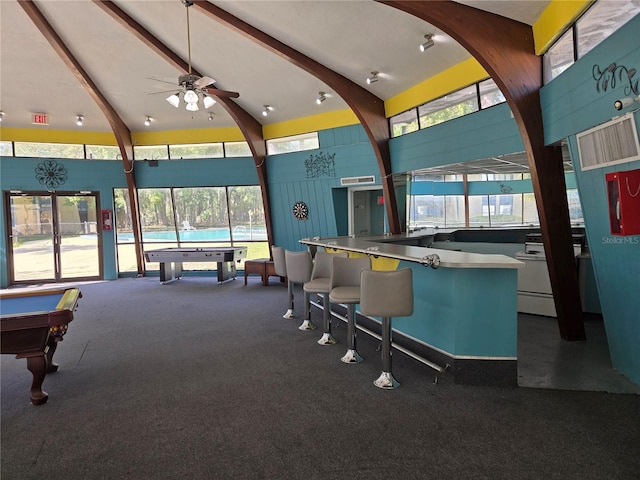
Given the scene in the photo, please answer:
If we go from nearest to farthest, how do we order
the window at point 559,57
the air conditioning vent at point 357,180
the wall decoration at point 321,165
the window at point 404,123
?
the window at point 559,57, the window at point 404,123, the air conditioning vent at point 357,180, the wall decoration at point 321,165

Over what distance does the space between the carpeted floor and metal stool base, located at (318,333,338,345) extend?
5.7 inches

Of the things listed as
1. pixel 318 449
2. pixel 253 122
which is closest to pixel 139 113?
pixel 253 122

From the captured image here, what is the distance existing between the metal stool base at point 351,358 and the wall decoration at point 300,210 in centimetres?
543

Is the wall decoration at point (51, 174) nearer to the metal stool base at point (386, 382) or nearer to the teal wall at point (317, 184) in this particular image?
the teal wall at point (317, 184)

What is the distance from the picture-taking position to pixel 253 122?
9.10 m

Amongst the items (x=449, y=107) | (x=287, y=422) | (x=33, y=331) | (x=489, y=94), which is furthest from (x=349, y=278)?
(x=449, y=107)

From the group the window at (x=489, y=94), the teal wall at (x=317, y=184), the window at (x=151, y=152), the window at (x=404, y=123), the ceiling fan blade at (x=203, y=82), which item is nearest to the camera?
the ceiling fan blade at (x=203, y=82)

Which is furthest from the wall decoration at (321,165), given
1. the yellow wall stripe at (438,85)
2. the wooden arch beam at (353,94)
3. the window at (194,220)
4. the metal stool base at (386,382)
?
the metal stool base at (386,382)

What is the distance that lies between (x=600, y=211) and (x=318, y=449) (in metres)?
2.99

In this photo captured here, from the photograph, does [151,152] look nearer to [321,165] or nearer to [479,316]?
[321,165]

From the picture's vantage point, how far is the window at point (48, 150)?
930cm

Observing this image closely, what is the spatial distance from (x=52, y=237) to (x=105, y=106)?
11.9 ft

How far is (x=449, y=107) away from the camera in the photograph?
5953 millimetres

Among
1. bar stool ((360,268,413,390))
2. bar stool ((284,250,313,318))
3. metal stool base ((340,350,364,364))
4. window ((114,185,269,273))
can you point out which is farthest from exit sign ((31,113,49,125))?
bar stool ((360,268,413,390))
